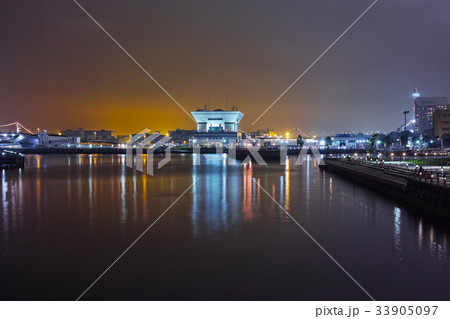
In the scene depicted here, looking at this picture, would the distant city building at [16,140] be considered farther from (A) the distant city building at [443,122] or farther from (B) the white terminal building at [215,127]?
(A) the distant city building at [443,122]

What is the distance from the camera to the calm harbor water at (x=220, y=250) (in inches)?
377

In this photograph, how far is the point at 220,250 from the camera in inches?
517

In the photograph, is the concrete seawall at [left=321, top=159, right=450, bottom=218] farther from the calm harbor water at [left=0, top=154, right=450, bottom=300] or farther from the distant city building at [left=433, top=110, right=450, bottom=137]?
the distant city building at [left=433, top=110, right=450, bottom=137]

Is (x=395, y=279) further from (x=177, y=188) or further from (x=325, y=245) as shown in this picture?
(x=177, y=188)

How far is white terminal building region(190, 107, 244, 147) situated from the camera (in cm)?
14012

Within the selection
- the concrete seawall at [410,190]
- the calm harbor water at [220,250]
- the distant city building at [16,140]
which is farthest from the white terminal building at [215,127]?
the calm harbor water at [220,250]

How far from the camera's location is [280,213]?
20297 mm

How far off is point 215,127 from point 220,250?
136 metres

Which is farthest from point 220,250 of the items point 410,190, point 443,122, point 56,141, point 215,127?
point 56,141

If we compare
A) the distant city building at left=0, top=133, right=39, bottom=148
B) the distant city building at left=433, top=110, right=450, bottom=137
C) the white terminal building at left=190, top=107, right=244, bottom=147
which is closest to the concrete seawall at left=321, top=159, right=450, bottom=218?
the white terminal building at left=190, top=107, right=244, bottom=147

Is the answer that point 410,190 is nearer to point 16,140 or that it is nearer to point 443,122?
point 443,122

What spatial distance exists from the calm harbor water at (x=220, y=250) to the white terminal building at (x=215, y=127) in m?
116

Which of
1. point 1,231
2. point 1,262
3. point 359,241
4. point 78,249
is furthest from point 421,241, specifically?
point 1,231
